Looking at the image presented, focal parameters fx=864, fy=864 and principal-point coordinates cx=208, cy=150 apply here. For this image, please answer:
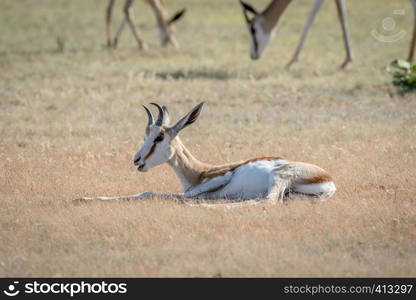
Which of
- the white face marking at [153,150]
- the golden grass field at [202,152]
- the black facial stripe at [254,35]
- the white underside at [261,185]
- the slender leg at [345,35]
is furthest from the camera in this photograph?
the black facial stripe at [254,35]

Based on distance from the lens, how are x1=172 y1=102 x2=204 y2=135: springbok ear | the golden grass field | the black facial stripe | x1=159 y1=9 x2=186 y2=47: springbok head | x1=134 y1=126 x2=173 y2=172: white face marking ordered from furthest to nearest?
x1=159 y1=9 x2=186 y2=47: springbok head, the black facial stripe, x1=172 y1=102 x2=204 y2=135: springbok ear, x1=134 y1=126 x2=173 y2=172: white face marking, the golden grass field

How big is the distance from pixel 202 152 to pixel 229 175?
1992mm

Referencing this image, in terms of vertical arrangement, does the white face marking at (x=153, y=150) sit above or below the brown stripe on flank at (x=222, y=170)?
above

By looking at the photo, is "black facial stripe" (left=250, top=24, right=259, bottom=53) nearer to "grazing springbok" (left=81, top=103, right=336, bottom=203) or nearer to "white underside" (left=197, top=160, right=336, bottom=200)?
"grazing springbok" (left=81, top=103, right=336, bottom=203)

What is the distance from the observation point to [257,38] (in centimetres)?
1588

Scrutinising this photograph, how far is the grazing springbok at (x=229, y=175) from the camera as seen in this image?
7.09 metres

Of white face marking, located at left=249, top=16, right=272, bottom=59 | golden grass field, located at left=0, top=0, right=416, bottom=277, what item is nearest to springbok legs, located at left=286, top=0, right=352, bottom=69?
golden grass field, located at left=0, top=0, right=416, bottom=277

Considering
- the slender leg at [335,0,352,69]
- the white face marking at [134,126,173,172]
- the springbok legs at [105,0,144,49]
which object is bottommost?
the white face marking at [134,126,173,172]

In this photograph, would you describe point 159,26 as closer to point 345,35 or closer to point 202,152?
point 345,35

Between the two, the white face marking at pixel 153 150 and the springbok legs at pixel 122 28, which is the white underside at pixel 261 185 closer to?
the white face marking at pixel 153 150

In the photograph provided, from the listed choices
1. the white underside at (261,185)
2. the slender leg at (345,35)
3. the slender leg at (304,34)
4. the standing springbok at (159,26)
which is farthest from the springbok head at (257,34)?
the white underside at (261,185)

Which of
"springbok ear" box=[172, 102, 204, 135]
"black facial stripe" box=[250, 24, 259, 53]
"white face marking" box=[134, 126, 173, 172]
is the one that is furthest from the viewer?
"black facial stripe" box=[250, 24, 259, 53]

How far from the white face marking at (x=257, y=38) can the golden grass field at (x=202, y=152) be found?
301 millimetres

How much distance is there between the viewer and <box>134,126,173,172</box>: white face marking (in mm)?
7293
